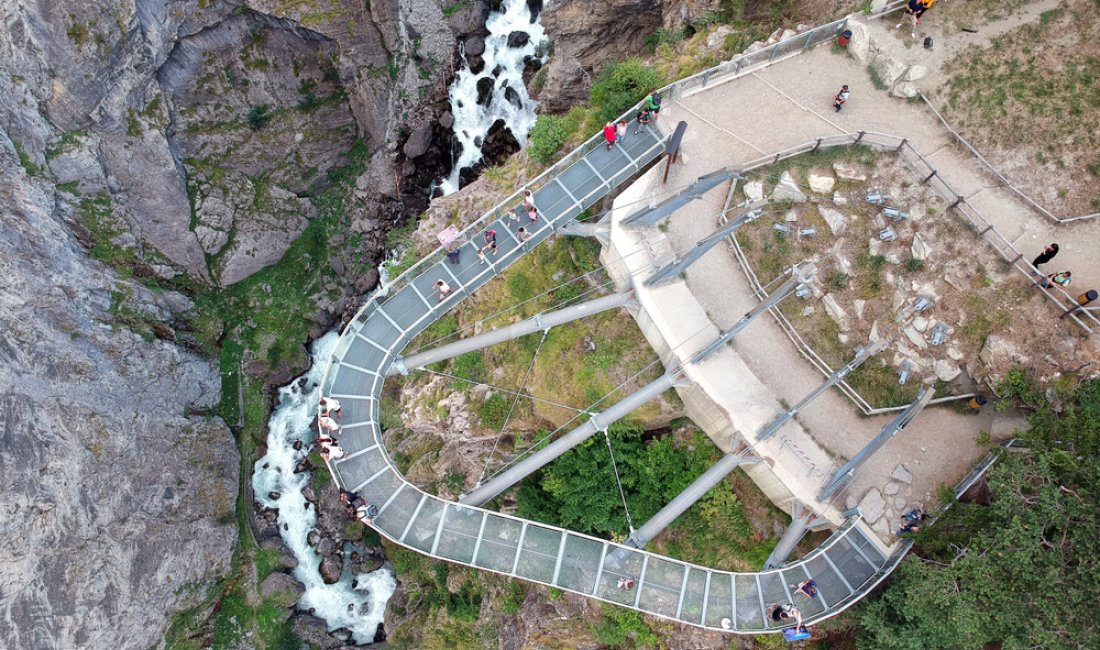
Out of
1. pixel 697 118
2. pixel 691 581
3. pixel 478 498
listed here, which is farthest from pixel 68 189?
pixel 691 581

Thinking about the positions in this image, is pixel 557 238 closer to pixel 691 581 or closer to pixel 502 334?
pixel 502 334

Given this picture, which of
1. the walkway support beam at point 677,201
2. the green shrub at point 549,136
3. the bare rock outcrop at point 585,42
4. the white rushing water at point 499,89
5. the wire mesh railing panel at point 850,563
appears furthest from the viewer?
the white rushing water at point 499,89

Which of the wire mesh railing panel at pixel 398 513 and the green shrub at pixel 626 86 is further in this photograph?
the green shrub at pixel 626 86

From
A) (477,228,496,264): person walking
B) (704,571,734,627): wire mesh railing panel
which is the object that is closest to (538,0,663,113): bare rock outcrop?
(477,228,496,264): person walking

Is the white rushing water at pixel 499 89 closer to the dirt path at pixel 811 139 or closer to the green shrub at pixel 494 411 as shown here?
the dirt path at pixel 811 139

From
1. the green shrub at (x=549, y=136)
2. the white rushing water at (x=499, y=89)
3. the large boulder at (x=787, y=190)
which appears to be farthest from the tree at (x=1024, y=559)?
the white rushing water at (x=499, y=89)

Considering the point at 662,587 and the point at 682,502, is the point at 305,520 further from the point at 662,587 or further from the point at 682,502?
the point at 682,502
